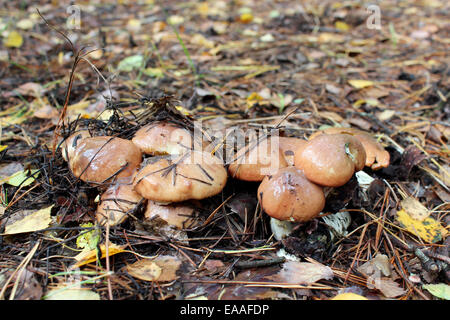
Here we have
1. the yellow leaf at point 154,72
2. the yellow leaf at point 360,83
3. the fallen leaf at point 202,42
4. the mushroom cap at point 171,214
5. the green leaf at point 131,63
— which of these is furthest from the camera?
the fallen leaf at point 202,42

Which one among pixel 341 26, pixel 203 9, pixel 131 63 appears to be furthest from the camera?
pixel 203 9

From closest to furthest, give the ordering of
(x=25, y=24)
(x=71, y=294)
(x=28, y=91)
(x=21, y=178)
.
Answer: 1. (x=71, y=294)
2. (x=21, y=178)
3. (x=28, y=91)
4. (x=25, y=24)

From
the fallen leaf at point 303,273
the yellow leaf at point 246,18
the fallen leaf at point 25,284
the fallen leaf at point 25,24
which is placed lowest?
the fallen leaf at point 303,273

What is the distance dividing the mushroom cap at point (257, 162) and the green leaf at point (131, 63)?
8.88 ft

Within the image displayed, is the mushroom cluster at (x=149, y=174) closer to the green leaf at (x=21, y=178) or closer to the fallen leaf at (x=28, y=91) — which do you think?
the green leaf at (x=21, y=178)

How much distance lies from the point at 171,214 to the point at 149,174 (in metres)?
0.28

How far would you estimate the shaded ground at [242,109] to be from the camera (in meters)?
1.79

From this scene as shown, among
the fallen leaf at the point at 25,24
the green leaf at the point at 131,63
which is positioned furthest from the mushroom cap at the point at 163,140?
the fallen leaf at the point at 25,24

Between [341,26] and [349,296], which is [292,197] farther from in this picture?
[341,26]

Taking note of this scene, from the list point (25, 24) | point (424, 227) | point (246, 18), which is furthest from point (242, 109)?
point (25, 24)

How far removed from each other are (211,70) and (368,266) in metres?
3.01

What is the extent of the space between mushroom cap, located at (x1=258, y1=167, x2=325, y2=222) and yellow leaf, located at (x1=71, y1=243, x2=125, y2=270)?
82 centimetres

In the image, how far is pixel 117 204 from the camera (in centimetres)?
193

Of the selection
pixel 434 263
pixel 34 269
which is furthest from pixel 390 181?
pixel 34 269
